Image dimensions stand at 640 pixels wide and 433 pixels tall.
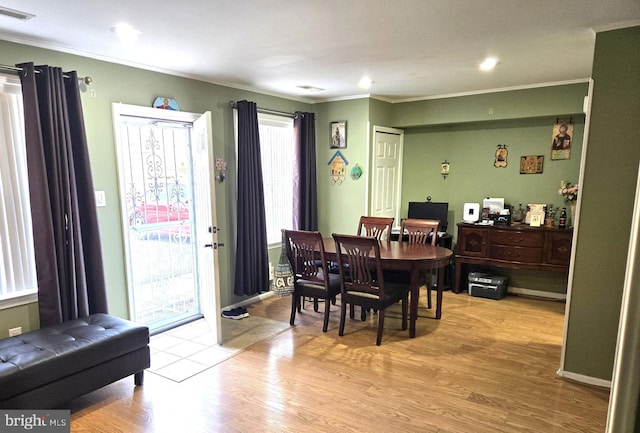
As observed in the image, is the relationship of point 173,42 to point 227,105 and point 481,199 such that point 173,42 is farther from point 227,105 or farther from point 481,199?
point 481,199

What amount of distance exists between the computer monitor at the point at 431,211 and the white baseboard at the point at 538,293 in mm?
1153

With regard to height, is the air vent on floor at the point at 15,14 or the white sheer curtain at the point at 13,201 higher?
the air vent on floor at the point at 15,14

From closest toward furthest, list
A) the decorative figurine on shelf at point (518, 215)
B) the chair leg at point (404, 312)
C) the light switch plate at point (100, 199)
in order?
1. the light switch plate at point (100, 199)
2. the chair leg at point (404, 312)
3. the decorative figurine on shelf at point (518, 215)

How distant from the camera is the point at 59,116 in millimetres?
2758

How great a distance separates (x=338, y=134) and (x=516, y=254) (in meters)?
2.70

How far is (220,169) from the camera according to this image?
4.17m

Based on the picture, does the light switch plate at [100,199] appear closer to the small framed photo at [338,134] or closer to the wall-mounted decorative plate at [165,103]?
the wall-mounted decorative plate at [165,103]

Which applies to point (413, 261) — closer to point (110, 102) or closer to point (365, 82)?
point (365, 82)

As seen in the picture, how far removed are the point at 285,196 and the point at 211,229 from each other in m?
2.01

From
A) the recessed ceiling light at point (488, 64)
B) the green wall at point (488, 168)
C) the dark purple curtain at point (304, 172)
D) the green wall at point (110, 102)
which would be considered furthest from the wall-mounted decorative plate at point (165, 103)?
the green wall at point (488, 168)

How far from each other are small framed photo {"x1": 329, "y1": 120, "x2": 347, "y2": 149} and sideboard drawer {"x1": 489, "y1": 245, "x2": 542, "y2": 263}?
2.32m

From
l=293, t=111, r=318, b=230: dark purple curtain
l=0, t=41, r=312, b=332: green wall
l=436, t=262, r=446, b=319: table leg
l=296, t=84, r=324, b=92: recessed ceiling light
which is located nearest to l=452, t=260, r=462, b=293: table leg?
l=436, t=262, r=446, b=319: table leg

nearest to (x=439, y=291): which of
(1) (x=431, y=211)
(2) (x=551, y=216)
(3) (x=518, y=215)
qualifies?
(1) (x=431, y=211)

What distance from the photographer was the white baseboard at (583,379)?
8.91 ft
